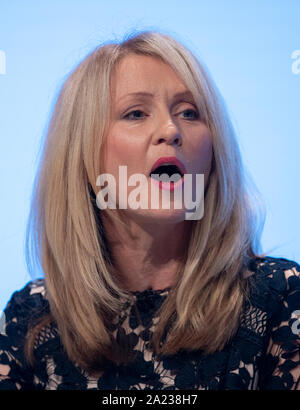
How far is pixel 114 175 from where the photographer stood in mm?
1438

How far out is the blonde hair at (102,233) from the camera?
143 cm

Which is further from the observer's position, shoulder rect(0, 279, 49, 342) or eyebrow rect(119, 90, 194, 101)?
shoulder rect(0, 279, 49, 342)

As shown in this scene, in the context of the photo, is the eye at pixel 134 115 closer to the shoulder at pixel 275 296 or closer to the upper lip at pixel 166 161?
the upper lip at pixel 166 161

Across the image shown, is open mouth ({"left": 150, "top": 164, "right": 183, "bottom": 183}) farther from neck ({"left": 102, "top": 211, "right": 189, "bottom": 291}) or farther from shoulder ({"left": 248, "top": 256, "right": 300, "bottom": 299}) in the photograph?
shoulder ({"left": 248, "top": 256, "right": 300, "bottom": 299})

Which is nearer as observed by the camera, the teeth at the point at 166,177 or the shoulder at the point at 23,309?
the teeth at the point at 166,177

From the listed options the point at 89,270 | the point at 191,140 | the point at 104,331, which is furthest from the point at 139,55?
the point at 104,331

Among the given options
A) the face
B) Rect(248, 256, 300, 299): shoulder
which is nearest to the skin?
the face

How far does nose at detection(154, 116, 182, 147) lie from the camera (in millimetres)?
1375

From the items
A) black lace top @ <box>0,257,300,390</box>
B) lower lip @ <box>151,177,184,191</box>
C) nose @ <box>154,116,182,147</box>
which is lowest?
black lace top @ <box>0,257,300,390</box>

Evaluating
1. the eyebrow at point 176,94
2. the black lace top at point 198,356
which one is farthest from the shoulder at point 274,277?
the eyebrow at point 176,94

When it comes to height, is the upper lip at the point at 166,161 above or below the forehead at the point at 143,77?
below

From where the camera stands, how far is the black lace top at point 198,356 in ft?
4.55

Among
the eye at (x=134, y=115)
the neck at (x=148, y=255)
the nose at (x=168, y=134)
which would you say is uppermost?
the eye at (x=134, y=115)

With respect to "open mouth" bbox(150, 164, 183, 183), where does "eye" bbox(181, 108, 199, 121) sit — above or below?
above
